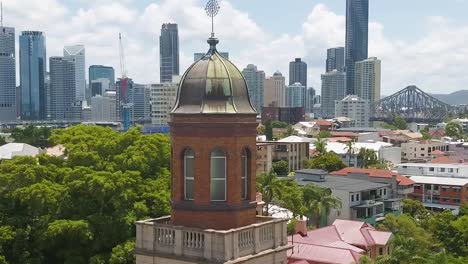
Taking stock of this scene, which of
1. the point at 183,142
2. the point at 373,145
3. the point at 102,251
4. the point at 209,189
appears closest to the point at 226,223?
the point at 209,189

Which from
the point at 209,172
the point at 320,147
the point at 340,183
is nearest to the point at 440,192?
the point at 340,183

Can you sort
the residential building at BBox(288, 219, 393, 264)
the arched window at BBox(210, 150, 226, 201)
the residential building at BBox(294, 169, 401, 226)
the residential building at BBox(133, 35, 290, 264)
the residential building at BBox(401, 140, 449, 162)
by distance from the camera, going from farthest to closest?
the residential building at BBox(401, 140, 449, 162)
the residential building at BBox(294, 169, 401, 226)
the residential building at BBox(288, 219, 393, 264)
the arched window at BBox(210, 150, 226, 201)
the residential building at BBox(133, 35, 290, 264)

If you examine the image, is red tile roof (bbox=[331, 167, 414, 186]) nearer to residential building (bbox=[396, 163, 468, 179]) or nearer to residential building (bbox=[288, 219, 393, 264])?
residential building (bbox=[396, 163, 468, 179])

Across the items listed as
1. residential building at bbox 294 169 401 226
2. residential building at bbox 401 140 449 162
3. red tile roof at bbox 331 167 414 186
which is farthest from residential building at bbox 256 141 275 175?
residential building at bbox 401 140 449 162

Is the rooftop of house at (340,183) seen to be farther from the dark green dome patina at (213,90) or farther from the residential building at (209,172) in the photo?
the dark green dome patina at (213,90)

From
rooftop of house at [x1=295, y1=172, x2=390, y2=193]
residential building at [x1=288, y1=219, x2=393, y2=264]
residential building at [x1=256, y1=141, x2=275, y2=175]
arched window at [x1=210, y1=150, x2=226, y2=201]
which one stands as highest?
arched window at [x1=210, y1=150, x2=226, y2=201]

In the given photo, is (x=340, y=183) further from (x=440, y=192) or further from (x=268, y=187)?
(x=268, y=187)

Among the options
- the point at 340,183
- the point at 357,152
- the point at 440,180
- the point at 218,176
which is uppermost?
the point at 218,176

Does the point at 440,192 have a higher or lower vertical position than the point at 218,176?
lower
